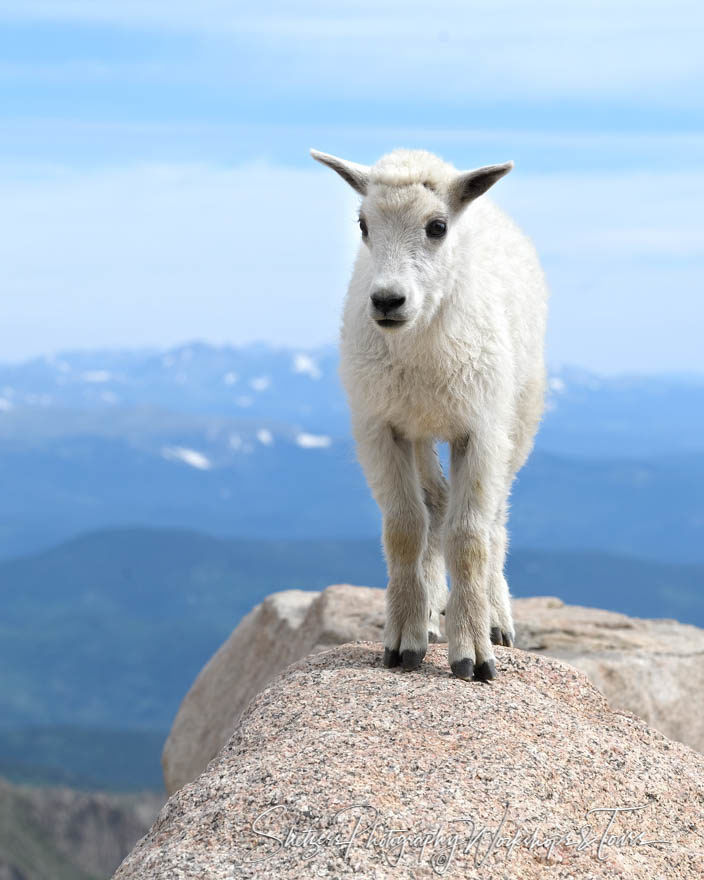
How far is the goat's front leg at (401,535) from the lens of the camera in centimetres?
784

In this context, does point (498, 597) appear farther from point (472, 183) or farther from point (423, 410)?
point (472, 183)

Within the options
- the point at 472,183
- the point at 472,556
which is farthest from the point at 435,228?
the point at 472,556

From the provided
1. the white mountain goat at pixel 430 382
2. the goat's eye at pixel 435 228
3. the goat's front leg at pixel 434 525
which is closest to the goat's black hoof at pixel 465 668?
the white mountain goat at pixel 430 382

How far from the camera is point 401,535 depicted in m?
7.87

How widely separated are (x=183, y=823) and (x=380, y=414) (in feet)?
10.7

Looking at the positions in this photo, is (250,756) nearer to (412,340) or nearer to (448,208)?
Result: (412,340)

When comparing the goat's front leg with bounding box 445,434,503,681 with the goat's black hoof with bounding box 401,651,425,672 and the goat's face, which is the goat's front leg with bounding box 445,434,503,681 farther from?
the goat's face

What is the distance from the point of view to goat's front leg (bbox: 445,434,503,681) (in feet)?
24.9

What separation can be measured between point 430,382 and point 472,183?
1431 millimetres

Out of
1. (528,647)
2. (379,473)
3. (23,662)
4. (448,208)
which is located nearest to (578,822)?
(379,473)

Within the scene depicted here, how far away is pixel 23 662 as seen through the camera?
5418 inches

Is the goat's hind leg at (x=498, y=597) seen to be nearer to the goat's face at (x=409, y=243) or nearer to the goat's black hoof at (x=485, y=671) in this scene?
the goat's black hoof at (x=485, y=671)

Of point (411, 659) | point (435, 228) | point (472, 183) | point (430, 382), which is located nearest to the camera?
point (435, 228)

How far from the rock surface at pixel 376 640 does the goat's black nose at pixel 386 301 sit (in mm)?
4680
